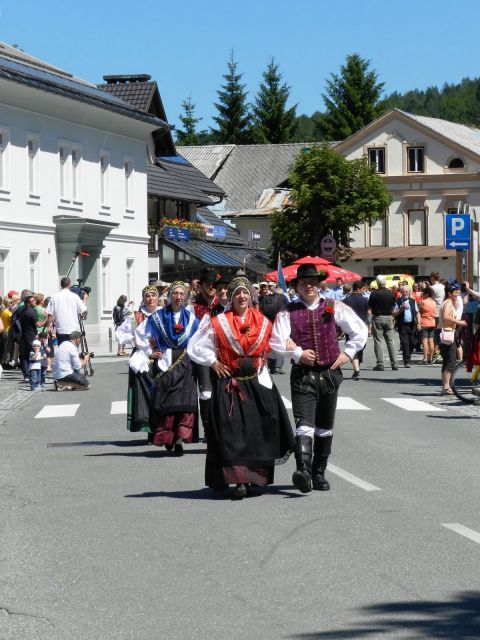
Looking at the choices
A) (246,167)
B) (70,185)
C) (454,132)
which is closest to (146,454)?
(70,185)

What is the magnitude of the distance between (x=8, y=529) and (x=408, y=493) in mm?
3258

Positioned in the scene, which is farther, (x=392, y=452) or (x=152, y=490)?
(x=392, y=452)

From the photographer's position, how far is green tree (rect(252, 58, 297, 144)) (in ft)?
351

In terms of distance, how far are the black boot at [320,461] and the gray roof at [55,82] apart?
102 ft

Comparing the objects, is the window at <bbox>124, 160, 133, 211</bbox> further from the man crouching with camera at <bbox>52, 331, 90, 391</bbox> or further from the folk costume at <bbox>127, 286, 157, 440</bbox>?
the folk costume at <bbox>127, 286, 157, 440</bbox>

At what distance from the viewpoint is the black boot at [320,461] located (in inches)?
436

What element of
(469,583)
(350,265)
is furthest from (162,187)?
(469,583)

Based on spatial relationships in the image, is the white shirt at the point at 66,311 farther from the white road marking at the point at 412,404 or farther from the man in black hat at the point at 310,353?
the man in black hat at the point at 310,353

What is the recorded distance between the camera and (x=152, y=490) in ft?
37.6

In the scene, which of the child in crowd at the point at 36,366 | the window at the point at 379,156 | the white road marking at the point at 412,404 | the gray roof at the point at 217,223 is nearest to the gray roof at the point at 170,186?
the gray roof at the point at 217,223

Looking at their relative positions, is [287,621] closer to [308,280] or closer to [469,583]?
[469,583]

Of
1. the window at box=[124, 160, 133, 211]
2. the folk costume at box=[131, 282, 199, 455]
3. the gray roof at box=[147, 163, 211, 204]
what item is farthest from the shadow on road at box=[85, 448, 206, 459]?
the gray roof at box=[147, 163, 211, 204]

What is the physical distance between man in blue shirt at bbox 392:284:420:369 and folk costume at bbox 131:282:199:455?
1744 cm

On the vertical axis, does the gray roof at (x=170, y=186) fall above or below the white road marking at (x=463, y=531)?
above
